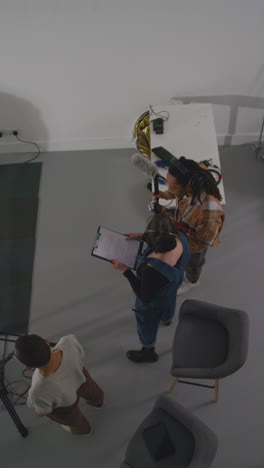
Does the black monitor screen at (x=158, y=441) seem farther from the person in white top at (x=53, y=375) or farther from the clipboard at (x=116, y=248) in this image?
the clipboard at (x=116, y=248)

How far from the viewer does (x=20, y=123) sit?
3.80 meters

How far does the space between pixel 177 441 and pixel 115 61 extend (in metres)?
3.20

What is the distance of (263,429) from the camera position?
91.0 inches

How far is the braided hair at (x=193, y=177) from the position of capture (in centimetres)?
212

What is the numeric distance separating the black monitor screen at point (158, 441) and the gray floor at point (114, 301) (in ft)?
1.68

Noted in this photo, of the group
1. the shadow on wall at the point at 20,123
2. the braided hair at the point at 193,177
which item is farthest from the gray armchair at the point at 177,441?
the shadow on wall at the point at 20,123

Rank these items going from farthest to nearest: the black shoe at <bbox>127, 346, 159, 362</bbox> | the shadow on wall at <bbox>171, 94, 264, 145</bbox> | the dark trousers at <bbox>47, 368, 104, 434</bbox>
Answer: the shadow on wall at <bbox>171, 94, 264, 145</bbox>
the black shoe at <bbox>127, 346, 159, 362</bbox>
the dark trousers at <bbox>47, 368, 104, 434</bbox>

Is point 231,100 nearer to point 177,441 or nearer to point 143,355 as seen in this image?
point 143,355

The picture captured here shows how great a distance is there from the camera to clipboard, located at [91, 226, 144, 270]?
229 centimetres

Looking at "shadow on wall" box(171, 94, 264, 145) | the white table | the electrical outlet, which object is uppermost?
"shadow on wall" box(171, 94, 264, 145)

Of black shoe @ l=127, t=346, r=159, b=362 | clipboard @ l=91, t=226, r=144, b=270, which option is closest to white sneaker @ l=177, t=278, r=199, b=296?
black shoe @ l=127, t=346, r=159, b=362

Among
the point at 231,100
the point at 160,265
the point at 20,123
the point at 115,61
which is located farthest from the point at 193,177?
the point at 20,123

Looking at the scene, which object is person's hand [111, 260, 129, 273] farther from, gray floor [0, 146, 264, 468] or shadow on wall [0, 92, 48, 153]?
shadow on wall [0, 92, 48, 153]

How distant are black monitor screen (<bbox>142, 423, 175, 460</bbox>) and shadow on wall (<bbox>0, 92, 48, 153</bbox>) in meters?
3.31
